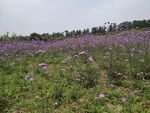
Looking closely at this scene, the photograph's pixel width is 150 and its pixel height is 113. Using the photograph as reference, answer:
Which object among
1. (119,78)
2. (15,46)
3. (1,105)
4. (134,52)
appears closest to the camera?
(1,105)

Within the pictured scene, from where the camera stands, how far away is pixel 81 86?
A: 25.2 feet

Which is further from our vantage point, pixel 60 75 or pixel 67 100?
pixel 60 75

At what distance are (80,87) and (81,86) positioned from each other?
33 mm

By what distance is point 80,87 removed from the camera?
7.67m

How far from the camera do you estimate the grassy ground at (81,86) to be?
22.6 ft

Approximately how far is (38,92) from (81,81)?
947 millimetres

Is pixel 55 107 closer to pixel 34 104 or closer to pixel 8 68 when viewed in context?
pixel 34 104

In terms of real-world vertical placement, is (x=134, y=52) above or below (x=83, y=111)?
above

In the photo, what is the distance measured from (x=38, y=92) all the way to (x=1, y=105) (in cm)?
86

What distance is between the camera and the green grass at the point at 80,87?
22.7 feet

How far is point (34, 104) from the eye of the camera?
705cm

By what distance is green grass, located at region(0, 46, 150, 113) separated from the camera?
6906 mm

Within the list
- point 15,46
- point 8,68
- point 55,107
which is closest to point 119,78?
point 55,107

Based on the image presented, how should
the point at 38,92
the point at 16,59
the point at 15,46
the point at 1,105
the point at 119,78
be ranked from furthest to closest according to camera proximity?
the point at 15,46 → the point at 16,59 → the point at 119,78 → the point at 38,92 → the point at 1,105
